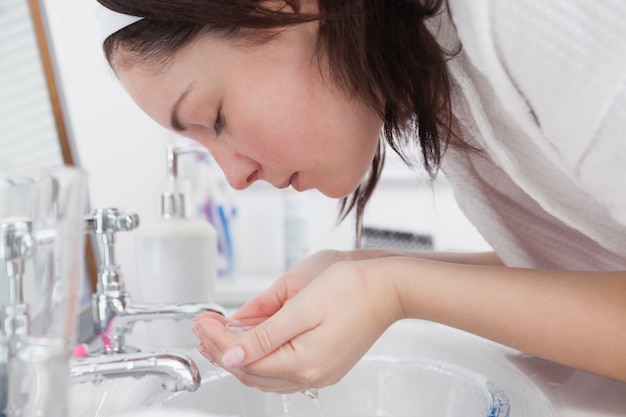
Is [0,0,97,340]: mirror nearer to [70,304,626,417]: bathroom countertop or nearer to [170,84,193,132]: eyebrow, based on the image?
[70,304,626,417]: bathroom countertop

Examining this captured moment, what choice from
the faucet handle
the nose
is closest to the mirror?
the faucet handle

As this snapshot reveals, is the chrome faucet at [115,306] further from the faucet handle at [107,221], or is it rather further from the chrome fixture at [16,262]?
the chrome fixture at [16,262]

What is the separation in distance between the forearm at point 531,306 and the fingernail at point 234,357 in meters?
0.13

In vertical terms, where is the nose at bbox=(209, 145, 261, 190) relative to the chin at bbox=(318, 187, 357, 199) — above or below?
above

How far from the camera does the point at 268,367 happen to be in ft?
1.73

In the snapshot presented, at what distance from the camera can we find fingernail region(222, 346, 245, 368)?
1.69ft

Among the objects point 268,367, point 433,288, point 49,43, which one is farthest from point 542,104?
point 49,43

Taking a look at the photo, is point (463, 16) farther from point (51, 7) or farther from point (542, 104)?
point (51, 7)

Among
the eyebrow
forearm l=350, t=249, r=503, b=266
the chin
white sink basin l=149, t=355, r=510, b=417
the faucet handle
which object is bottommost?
white sink basin l=149, t=355, r=510, b=417

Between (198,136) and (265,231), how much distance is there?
2.77 feet

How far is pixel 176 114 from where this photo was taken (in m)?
0.58

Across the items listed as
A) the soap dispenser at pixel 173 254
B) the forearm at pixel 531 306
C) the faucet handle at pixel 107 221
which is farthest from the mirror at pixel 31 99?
the forearm at pixel 531 306

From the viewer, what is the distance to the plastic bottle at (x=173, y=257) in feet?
2.78

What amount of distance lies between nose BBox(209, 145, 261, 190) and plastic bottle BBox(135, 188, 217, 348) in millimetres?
224
